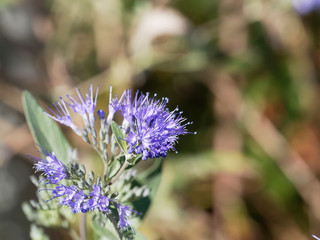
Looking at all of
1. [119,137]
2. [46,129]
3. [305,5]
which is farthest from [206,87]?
[119,137]

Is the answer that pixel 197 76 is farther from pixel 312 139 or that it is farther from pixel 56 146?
pixel 56 146

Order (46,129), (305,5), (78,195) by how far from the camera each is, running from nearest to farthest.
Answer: (78,195) < (46,129) < (305,5)

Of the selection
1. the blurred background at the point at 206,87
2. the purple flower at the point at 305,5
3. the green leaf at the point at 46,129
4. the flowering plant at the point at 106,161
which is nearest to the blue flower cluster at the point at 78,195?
the flowering plant at the point at 106,161

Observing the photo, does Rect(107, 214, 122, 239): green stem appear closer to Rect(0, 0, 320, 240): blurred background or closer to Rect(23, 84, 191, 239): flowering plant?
Rect(23, 84, 191, 239): flowering plant

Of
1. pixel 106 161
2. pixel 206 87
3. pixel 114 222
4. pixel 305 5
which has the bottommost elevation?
pixel 114 222

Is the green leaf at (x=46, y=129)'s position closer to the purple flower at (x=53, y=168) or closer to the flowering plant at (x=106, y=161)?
the flowering plant at (x=106, y=161)

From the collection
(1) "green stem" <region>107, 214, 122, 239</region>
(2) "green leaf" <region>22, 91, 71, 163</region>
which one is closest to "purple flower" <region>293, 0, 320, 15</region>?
(2) "green leaf" <region>22, 91, 71, 163</region>

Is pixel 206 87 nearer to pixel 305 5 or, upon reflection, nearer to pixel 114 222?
pixel 305 5
